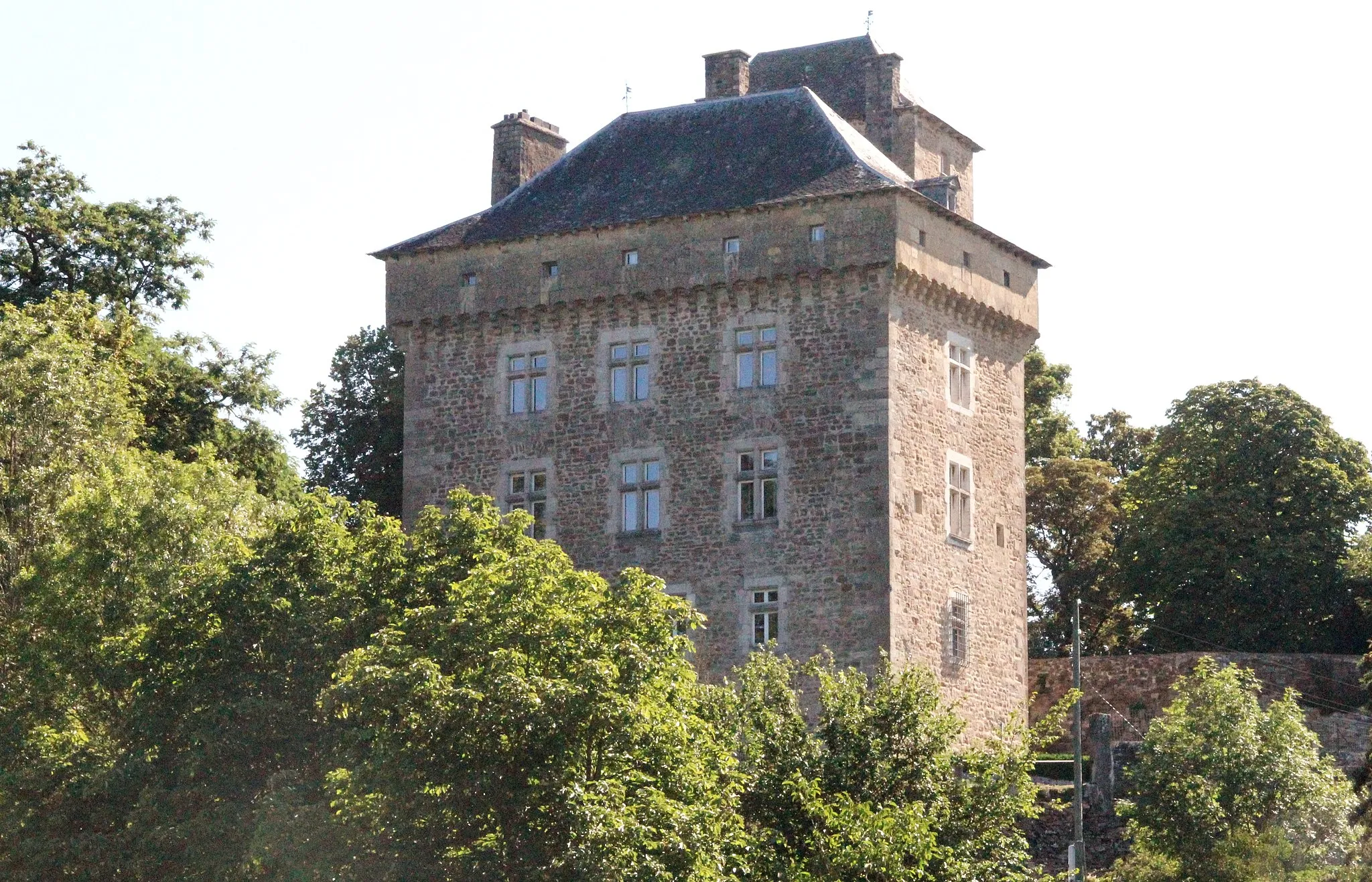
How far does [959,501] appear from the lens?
52.0 meters

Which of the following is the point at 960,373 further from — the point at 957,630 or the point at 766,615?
the point at 766,615

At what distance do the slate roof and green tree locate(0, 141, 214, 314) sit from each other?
6.58 m

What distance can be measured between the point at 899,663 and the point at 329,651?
13577 mm

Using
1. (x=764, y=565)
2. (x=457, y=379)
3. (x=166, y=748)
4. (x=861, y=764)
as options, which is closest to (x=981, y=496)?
(x=764, y=565)

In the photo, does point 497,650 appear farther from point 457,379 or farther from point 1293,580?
point 1293,580

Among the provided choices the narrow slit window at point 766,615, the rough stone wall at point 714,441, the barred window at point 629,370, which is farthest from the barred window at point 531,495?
the narrow slit window at point 766,615

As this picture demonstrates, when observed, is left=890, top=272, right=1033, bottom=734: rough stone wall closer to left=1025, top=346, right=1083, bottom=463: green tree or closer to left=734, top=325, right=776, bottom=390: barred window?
left=734, top=325, right=776, bottom=390: barred window

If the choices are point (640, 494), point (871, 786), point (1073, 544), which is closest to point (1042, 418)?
point (1073, 544)

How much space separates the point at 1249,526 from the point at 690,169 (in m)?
17.1

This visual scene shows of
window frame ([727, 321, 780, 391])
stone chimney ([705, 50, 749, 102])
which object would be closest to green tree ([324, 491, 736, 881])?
window frame ([727, 321, 780, 391])

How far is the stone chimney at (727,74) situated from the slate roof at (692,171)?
852 mm

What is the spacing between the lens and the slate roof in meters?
52.1

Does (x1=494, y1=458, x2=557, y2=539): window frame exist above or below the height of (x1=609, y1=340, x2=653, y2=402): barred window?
below

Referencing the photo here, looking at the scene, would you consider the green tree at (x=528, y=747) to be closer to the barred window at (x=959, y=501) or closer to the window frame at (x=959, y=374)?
the barred window at (x=959, y=501)
